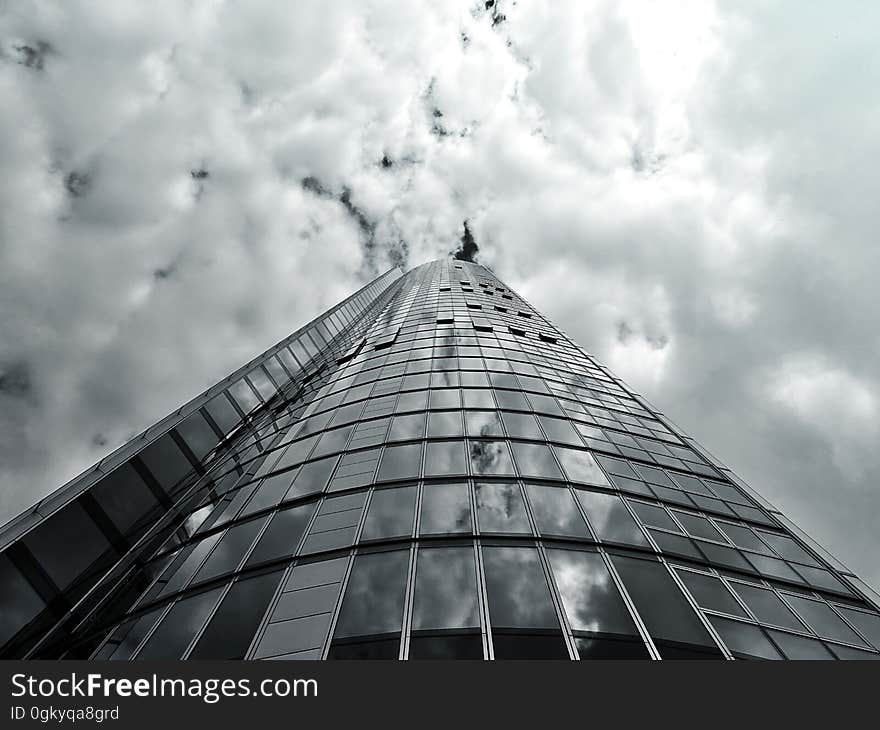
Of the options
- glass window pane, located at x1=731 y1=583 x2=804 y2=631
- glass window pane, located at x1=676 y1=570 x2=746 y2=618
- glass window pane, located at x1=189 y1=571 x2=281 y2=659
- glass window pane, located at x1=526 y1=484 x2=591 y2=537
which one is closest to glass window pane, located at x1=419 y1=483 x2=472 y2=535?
glass window pane, located at x1=526 y1=484 x2=591 y2=537

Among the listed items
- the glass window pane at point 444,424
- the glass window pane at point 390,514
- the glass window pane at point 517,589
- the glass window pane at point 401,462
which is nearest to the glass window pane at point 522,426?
the glass window pane at point 444,424

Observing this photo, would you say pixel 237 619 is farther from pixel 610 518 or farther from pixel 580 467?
pixel 580 467

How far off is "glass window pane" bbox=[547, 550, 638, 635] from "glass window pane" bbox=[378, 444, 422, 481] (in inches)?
176

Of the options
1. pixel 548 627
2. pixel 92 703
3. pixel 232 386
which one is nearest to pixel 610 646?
pixel 548 627

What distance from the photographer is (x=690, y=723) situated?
215 inches

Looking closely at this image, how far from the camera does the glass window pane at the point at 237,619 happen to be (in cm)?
830

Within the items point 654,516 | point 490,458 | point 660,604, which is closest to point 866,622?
point 654,516

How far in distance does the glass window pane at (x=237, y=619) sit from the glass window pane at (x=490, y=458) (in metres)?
5.54

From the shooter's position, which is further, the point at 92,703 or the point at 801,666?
the point at 801,666

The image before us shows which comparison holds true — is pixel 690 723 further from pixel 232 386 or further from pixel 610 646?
pixel 232 386

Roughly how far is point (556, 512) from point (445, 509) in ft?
8.30

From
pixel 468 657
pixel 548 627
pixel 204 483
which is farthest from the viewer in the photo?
pixel 204 483

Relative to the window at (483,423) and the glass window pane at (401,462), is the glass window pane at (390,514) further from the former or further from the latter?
the window at (483,423)

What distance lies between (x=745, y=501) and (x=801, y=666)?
8.65 m
